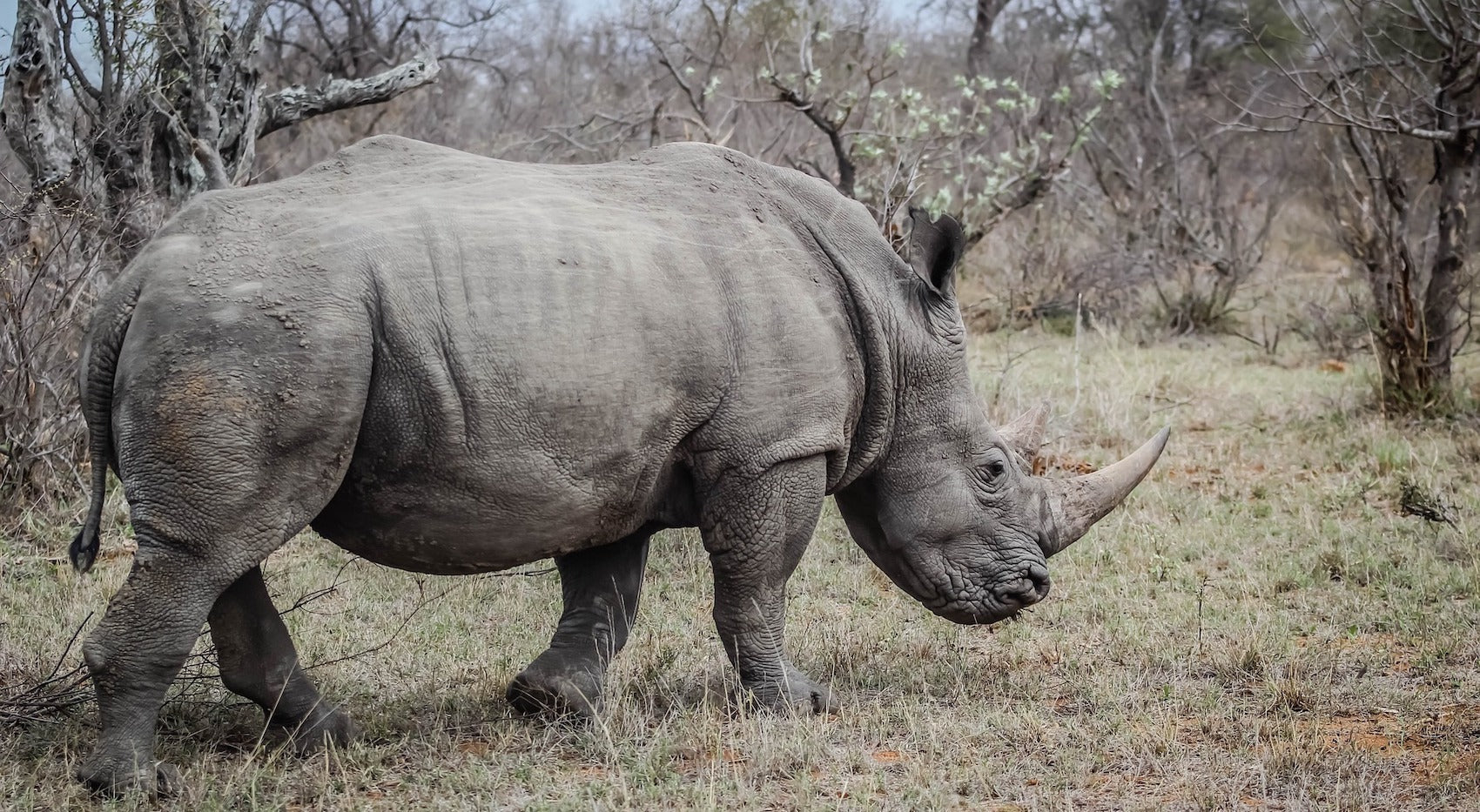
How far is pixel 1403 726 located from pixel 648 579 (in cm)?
319

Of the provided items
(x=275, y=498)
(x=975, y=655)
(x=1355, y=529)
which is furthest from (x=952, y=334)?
(x=1355, y=529)

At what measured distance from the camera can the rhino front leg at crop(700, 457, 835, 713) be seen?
4410 mm

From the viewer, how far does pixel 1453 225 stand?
9.38 metres

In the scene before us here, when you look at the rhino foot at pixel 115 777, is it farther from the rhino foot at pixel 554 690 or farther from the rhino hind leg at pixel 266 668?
the rhino foot at pixel 554 690

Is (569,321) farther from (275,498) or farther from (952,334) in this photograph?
(952,334)

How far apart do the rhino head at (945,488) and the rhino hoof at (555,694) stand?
1.07 m

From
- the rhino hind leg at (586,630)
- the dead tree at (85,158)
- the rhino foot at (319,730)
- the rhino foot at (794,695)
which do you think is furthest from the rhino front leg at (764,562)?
the dead tree at (85,158)

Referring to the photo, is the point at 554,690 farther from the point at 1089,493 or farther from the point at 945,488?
the point at 1089,493

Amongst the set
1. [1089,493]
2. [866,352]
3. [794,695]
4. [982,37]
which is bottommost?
[794,695]

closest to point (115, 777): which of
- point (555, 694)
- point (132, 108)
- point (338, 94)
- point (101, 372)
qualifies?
point (101, 372)

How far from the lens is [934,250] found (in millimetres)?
4816

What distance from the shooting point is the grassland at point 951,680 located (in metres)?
4.04

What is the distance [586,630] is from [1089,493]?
179 centimetres

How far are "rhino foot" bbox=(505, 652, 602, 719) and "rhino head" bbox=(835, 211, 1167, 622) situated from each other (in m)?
1.07
